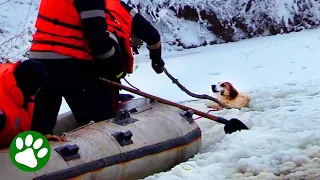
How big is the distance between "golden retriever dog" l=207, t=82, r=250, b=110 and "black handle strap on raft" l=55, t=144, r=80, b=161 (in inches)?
94.3

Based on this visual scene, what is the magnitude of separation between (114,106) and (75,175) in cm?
124

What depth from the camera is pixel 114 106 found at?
4.25 metres

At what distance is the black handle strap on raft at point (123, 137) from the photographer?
3430mm

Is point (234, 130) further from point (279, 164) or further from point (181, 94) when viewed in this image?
point (181, 94)

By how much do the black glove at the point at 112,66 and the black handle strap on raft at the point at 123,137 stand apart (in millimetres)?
734

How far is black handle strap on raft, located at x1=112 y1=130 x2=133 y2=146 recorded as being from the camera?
3.43 metres

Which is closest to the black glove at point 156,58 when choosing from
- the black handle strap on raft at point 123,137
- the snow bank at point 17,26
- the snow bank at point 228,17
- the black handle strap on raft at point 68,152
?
the black handle strap on raft at point 123,137

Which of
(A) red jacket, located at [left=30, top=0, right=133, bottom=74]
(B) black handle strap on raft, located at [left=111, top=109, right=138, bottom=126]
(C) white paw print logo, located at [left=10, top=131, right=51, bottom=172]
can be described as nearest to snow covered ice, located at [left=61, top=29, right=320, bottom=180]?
(B) black handle strap on raft, located at [left=111, top=109, right=138, bottom=126]

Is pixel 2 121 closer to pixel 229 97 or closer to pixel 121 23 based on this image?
pixel 121 23

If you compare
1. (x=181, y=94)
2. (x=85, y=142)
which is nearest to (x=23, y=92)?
(x=85, y=142)

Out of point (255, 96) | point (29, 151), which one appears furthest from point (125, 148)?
point (255, 96)

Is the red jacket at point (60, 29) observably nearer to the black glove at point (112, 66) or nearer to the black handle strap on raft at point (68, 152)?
the black glove at point (112, 66)

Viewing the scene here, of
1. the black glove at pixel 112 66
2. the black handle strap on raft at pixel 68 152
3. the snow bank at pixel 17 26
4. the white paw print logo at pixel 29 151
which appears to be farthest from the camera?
the snow bank at pixel 17 26

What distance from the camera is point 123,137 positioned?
345 cm
